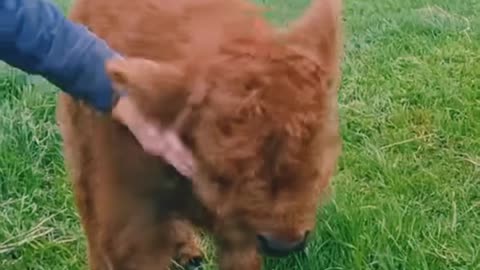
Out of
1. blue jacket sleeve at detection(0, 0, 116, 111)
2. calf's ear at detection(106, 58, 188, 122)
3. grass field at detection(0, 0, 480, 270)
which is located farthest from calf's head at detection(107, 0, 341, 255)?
grass field at detection(0, 0, 480, 270)

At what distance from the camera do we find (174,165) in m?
3.14

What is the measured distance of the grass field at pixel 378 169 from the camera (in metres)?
4.35

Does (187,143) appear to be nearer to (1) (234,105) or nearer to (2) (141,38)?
(1) (234,105)

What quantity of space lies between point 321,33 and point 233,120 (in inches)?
14.7

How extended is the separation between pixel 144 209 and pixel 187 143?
58 cm

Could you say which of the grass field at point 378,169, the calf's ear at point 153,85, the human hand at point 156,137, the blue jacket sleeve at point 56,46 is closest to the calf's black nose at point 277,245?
the human hand at point 156,137

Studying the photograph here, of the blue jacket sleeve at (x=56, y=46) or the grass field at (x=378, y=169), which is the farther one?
the grass field at (x=378, y=169)

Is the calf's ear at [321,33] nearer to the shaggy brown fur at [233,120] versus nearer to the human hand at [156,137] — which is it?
the shaggy brown fur at [233,120]

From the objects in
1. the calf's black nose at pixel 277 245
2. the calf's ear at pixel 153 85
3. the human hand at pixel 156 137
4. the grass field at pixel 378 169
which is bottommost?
the grass field at pixel 378 169

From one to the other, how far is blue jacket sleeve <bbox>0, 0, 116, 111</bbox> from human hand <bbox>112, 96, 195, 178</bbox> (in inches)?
11.4

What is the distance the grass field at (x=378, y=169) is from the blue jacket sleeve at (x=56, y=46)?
65cm

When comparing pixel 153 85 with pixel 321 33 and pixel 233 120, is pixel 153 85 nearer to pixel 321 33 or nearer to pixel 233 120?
pixel 233 120

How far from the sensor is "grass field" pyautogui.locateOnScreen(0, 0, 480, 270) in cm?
435

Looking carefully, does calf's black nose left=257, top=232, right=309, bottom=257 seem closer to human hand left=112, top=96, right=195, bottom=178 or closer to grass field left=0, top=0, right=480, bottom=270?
human hand left=112, top=96, right=195, bottom=178
